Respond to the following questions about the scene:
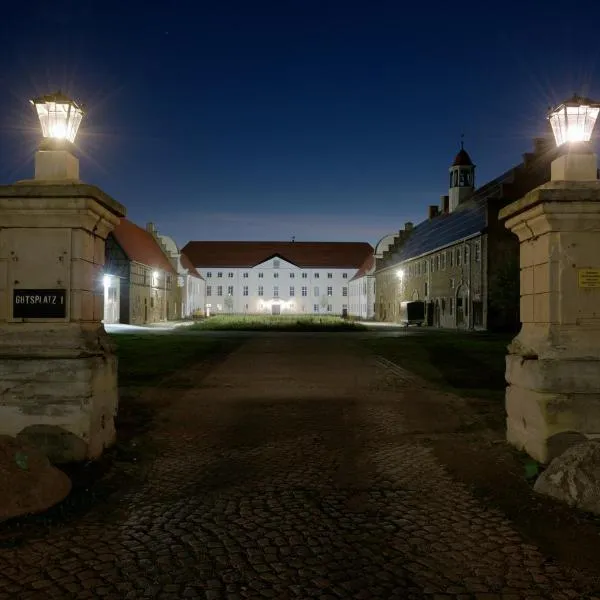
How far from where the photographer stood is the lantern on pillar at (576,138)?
647 centimetres

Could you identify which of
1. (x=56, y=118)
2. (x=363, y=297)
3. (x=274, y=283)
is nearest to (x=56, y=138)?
(x=56, y=118)

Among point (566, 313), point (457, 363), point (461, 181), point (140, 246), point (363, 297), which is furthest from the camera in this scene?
point (363, 297)

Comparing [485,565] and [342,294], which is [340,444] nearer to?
[485,565]

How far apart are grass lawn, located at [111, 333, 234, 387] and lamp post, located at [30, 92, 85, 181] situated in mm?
6627

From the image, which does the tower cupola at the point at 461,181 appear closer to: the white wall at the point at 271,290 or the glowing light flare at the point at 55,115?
the white wall at the point at 271,290

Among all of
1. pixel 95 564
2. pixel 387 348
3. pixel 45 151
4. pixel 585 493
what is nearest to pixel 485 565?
pixel 585 493

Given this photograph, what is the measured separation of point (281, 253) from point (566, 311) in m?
105

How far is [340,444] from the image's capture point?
721 centimetres

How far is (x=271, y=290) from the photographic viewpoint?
335 feet

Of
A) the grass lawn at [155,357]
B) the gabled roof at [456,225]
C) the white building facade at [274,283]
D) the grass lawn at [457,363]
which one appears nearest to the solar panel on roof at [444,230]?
the gabled roof at [456,225]

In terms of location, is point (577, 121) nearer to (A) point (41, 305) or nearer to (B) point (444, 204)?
(A) point (41, 305)

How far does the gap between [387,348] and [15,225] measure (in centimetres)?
1818

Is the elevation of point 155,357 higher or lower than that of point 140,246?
lower

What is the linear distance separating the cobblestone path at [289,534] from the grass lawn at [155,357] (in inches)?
243
